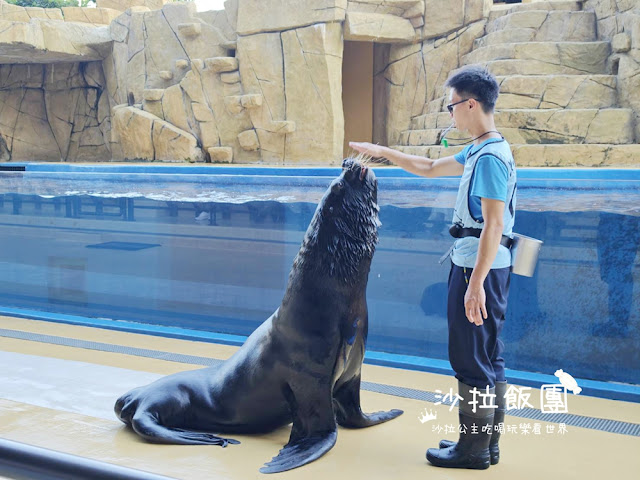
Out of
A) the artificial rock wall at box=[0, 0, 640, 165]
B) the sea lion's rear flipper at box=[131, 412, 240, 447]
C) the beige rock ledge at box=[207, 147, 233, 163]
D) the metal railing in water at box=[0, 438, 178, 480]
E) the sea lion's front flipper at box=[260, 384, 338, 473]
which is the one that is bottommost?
the sea lion's rear flipper at box=[131, 412, 240, 447]

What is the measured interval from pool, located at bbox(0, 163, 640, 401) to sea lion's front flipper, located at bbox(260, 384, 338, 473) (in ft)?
3.72

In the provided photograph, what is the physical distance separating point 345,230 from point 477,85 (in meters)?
0.56

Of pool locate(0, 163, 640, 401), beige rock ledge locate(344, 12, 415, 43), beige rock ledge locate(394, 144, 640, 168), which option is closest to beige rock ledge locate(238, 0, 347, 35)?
beige rock ledge locate(344, 12, 415, 43)

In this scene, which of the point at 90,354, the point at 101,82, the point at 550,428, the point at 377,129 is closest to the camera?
the point at 550,428

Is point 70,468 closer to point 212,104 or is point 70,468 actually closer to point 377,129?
point 212,104

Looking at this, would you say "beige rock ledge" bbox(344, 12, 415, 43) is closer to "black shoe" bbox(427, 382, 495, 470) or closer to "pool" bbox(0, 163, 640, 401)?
"pool" bbox(0, 163, 640, 401)

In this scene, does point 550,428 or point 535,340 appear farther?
point 535,340

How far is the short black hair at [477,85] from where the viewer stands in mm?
1781

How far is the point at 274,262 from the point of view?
3.64 metres

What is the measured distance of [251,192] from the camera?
416 centimetres

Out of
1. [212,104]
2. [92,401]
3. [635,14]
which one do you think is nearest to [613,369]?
[92,401]

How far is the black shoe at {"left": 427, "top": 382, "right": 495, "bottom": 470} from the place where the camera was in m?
1.82

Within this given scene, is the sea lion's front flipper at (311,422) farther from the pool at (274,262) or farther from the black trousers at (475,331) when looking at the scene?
the pool at (274,262)

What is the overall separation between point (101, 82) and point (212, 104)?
4.34 metres
